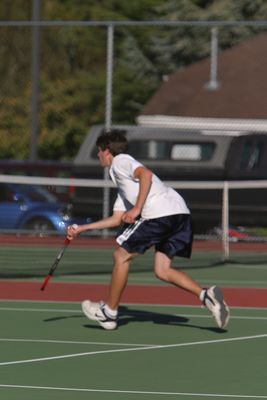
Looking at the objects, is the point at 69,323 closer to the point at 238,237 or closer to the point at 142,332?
the point at 142,332

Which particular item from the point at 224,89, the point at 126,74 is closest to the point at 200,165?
the point at 126,74

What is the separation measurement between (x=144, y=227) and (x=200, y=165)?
12409mm

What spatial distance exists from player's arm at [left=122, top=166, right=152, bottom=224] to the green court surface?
0.93 metres

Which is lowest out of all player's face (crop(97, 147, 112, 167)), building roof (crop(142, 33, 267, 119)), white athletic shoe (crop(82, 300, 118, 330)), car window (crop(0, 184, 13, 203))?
building roof (crop(142, 33, 267, 119))

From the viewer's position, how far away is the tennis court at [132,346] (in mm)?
9930

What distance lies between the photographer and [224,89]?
163 ft

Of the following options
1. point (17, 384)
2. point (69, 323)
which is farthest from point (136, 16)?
point (17, 384)

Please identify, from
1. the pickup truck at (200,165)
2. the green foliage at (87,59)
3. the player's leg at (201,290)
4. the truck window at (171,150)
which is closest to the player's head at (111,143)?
the player's leg at (201,290)

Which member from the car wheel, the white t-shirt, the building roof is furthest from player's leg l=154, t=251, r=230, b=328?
the building roof

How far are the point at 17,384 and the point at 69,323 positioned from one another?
3561 mm

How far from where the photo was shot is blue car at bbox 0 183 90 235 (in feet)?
76.3

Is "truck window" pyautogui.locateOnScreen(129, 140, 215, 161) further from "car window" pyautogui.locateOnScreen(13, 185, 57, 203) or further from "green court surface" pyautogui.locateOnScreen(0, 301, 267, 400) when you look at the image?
"green court surface" pyautogui.locateOnScreen(0, 301, 267, 400)

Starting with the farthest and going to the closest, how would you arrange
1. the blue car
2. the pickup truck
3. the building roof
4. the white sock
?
the building roof < the pickup truck < the blue car < the white sock

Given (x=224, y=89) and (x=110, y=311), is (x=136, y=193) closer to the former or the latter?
(x=110, y=311)
